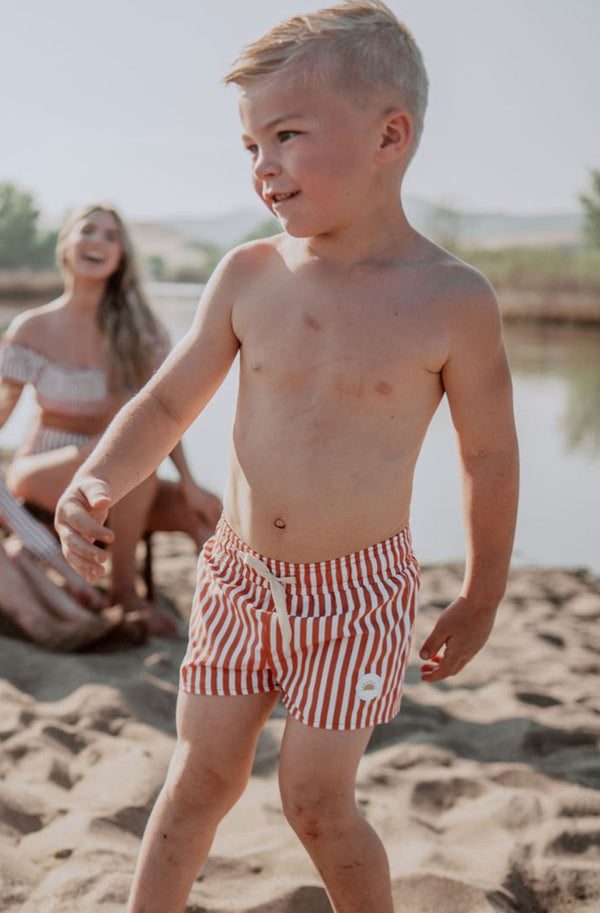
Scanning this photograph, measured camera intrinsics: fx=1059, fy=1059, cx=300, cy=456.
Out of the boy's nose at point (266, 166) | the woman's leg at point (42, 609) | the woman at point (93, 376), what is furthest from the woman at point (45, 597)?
the boy's nose at point (266, 166)

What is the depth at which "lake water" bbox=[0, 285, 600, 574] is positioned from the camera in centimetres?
644

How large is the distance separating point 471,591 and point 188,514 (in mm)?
2542

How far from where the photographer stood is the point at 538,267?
22.0 meters

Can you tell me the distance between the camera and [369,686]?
185 cm

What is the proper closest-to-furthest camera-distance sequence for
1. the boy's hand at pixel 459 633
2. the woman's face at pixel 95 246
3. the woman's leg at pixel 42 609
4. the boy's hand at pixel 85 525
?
the boy's hand at pixel 85 525 → the boy's hand at pixel 459 633 → the woman's leg at pixel 42 609 → the woman's face at pixel 95 246

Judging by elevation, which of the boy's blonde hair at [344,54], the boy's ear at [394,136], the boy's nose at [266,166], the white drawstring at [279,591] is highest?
the boy's blonde hair at [344,54]

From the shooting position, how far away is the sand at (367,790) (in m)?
2.29

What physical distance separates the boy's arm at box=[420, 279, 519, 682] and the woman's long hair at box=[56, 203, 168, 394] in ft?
8.76

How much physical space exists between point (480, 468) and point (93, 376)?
281cm

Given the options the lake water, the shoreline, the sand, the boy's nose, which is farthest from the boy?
the shoreline

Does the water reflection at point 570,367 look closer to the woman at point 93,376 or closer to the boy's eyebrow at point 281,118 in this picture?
the woman at point 93,376

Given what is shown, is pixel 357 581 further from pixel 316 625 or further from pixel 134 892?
pixel 134 892

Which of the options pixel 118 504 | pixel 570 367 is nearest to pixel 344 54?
pixel 118 504

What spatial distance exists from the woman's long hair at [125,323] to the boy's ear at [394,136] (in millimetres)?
2694
